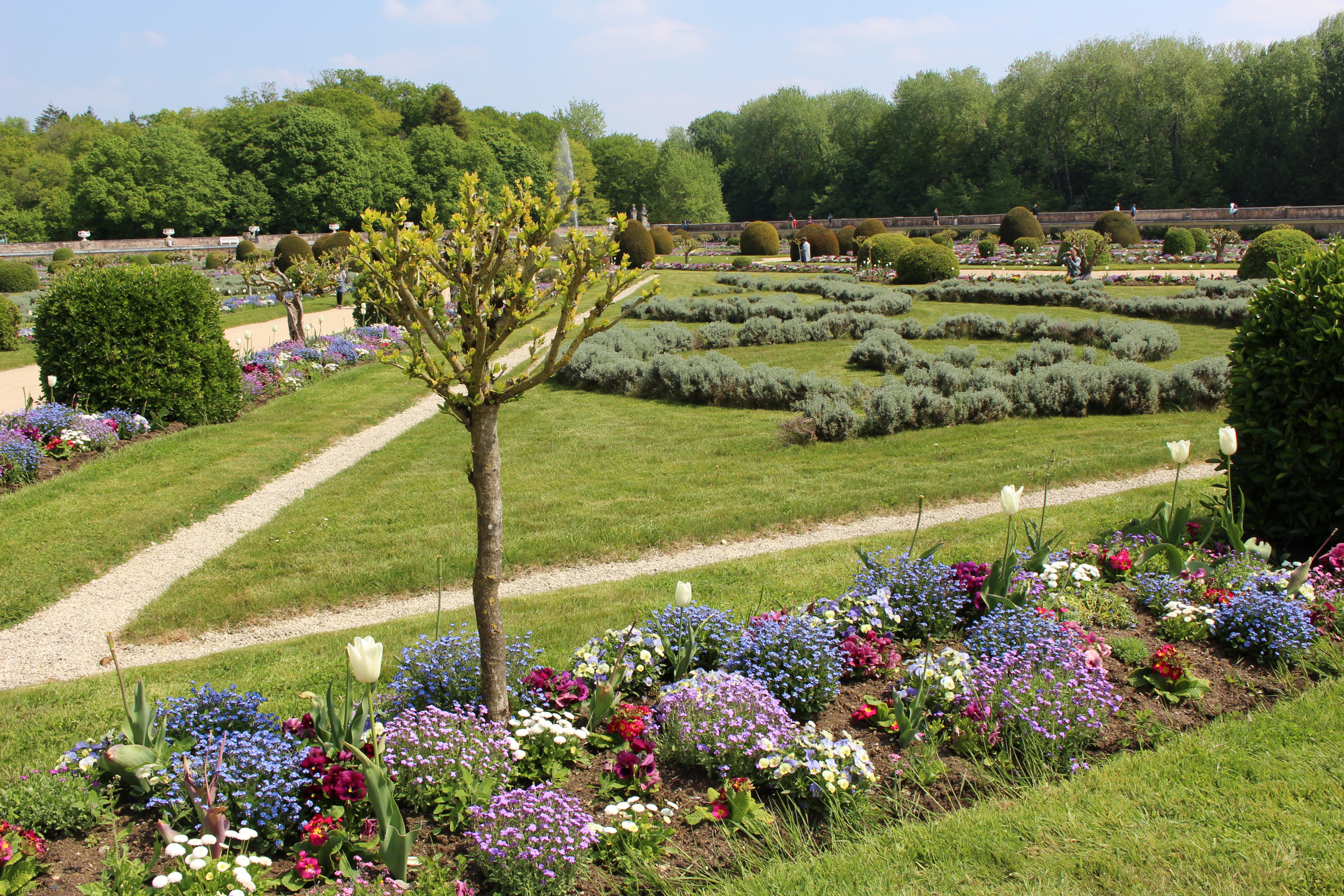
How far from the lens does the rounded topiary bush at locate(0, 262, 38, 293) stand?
2848 centimetres

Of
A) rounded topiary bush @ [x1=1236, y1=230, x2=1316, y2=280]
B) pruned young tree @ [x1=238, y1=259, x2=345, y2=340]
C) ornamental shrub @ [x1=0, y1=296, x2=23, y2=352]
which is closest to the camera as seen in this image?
pruned young tree @ [x1=238, y1=259, x2=345, y2=340]

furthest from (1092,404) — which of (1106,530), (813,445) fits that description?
(1106,530)

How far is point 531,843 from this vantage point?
2619mm

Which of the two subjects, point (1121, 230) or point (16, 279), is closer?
point (16, 279)

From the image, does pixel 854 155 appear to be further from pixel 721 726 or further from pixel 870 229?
pixel 721 726

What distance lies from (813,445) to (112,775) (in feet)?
25.1

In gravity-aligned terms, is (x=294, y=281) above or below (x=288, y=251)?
below

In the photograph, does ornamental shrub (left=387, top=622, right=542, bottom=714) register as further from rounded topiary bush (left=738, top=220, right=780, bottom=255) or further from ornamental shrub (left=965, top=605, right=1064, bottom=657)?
rounded topiary bush (left=738, top=220, right=780, bottom=255)

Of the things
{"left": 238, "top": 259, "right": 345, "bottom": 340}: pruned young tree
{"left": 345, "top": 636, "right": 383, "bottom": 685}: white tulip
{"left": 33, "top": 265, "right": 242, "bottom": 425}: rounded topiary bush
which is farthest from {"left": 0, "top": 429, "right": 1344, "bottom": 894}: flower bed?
{"left": 238, "top": 259, "right": 345, "bottom": 340}: pruned young tree

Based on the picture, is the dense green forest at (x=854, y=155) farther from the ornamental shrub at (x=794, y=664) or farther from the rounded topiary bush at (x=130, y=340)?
the ornamental shrub at (x=794, y=664)

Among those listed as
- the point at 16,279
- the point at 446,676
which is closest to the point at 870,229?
the point at 16,279

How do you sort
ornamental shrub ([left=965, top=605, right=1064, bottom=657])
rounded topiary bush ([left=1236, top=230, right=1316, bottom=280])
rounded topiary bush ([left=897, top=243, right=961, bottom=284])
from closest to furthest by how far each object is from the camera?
ornamental shrub ([left=965, top=605, right=1064, bottom=657]) → rounded topiary bush ([left=1236, top=230, right=1316, bottom=280]) → rounded topiary bush ([left=897, top=243, right=961, bottom=284])

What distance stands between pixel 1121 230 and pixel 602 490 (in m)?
37.8

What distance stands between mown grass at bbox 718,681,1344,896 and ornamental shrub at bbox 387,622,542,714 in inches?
55.4
